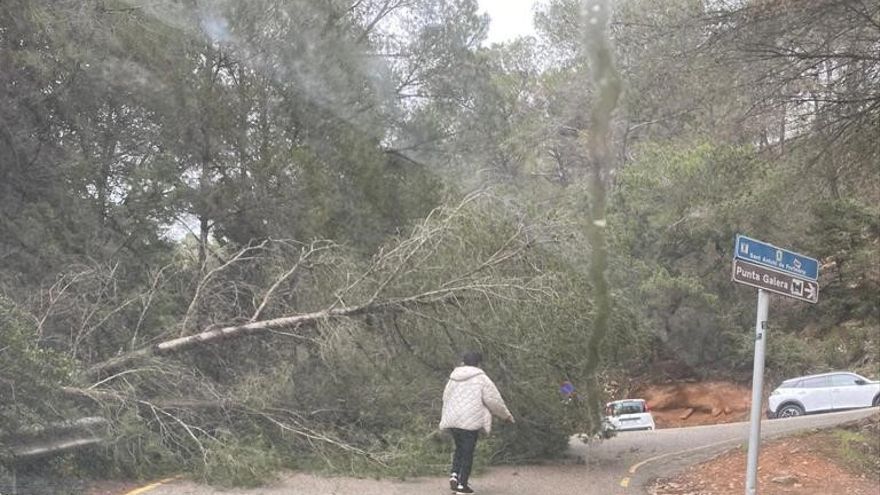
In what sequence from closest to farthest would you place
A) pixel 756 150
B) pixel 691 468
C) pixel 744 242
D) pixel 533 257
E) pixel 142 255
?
1. pixel 744 242
2. pixel 533 257
3. pixel 691 468
4. pixel 142 255
5. pixel 756 150

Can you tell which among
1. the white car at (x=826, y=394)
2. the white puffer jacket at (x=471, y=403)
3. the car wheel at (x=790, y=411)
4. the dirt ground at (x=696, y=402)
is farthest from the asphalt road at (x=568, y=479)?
the dirt ground at (x=696, y=402)

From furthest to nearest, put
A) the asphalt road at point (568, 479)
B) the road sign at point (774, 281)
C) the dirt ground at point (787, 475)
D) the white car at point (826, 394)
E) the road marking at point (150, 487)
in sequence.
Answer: the white car at point (826, 394) < the dirt ground at point (787, 475) < the asphalt road at point (568, 479) < the road marking at point (150, 487) < the road sign at point (774, 281)

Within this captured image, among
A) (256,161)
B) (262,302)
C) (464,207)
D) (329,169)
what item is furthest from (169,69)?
(464,207)

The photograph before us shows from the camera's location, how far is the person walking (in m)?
8.74

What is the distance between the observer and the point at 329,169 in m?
16.0

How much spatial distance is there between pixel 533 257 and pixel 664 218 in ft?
52.3

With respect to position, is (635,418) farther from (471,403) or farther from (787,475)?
(471,403)

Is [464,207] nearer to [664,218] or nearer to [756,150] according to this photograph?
[756,150]

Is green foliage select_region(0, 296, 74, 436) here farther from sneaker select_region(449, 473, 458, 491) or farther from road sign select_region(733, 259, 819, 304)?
road sign select_region(733, 259, 819, 304)

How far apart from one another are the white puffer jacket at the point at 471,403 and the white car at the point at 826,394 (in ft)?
58.5

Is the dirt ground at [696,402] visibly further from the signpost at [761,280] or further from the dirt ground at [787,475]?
the signpost at [761,280]

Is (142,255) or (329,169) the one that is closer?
(142,255)

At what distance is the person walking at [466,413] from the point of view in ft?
28.7

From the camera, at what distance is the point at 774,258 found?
761 centimetres
